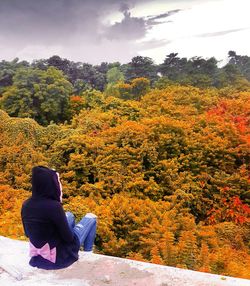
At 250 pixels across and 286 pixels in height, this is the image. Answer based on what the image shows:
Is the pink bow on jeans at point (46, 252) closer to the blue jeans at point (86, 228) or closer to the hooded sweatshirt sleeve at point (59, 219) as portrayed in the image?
the hooded sweatshirt sleeve at point (59, 219)

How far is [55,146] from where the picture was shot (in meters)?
12.8

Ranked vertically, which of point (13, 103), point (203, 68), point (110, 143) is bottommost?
point (110, 143)

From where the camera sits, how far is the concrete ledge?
11.3ft

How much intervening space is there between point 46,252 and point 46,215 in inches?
16.4

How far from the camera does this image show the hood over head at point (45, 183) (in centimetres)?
312

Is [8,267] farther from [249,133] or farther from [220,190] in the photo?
[249,133]

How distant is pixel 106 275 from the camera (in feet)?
11.7

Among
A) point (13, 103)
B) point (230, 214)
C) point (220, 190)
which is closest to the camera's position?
point (230, 214)

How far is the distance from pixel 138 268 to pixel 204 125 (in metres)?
11.4

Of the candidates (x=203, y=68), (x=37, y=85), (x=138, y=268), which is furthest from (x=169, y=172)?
(x=203, y=68)

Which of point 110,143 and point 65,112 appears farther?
point 65,112

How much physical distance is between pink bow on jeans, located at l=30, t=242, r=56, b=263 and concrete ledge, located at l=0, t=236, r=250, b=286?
0.56ft

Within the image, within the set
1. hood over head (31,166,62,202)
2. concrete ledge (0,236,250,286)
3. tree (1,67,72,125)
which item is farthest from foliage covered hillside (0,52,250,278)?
tree (1,67,72,125)

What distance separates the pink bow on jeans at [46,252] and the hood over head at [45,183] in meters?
0.44
